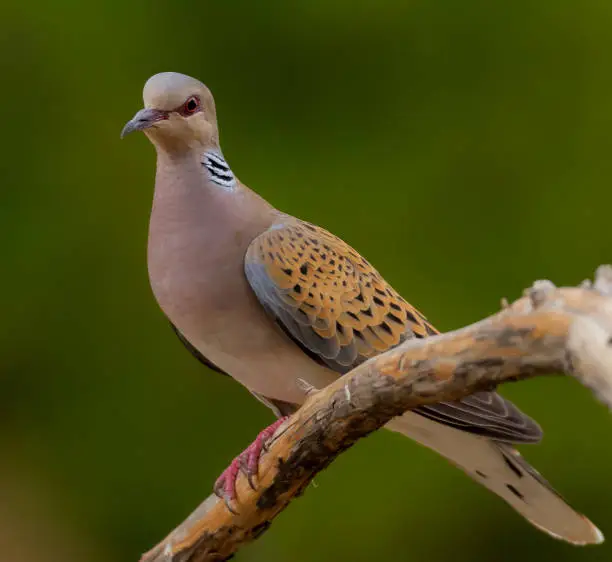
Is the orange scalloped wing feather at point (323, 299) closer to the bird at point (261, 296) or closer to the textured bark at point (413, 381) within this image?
the bird at point (261, 296)

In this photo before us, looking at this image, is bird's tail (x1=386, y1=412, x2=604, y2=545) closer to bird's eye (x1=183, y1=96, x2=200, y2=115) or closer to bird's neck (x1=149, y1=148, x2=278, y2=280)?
bird's neck (x1=149, y1=148, x2=278, y2=280)

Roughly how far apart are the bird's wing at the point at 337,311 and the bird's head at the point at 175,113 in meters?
0.24

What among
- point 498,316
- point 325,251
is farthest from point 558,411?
point 498,316

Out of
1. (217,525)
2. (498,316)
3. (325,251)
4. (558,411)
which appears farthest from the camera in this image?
(558,411)

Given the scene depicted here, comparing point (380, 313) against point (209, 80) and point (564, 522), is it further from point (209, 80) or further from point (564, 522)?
point (209, 80)

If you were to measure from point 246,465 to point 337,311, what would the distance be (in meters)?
0.36

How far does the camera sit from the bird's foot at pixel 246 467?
184cm

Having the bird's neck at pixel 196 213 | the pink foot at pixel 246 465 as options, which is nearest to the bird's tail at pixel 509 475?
the pink foot at pixel 246 465

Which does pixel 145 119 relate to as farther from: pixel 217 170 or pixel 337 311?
pixel 337 311

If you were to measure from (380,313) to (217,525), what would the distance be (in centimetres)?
52

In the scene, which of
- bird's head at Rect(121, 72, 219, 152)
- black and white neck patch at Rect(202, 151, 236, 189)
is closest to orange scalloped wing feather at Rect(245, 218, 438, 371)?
black and white neck patch at Rect(202, 151, 236, 189)

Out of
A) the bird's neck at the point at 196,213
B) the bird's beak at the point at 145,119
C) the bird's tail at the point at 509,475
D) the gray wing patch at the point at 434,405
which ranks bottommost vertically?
the bird's tail at the point at 509,475

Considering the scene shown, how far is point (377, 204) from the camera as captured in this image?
11.1ft

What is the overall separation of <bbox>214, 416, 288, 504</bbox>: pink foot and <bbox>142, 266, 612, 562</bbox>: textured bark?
2cm
